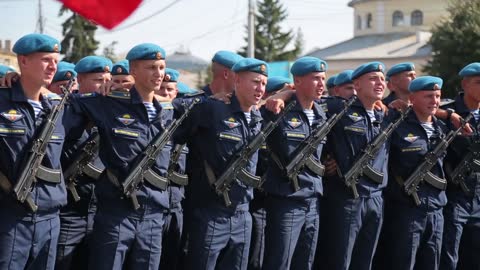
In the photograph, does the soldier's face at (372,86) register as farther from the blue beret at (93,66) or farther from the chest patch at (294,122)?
the blue beret at (93,66)

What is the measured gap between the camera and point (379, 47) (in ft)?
205

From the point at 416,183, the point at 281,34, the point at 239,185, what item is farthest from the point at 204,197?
the point at 281,34

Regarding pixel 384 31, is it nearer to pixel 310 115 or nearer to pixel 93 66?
pixel 310 115

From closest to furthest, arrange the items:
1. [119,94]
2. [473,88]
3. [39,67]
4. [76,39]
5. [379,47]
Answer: [39,67] → [119,94] → [473,88] → [76,39] → [379,47]

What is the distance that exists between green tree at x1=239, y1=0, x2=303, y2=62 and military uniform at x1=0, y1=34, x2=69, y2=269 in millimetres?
62429

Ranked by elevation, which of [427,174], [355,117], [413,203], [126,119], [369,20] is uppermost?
[126,119]

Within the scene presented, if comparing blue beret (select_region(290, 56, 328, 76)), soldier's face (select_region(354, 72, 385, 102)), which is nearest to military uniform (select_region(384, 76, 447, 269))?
soldier's face (select_region(354, 72, 385, 102))

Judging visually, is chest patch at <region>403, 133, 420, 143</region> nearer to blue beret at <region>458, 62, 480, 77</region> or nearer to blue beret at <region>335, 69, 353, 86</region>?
blue beret at <region>458, 62, 480, 77</region>

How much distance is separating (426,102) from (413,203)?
3.32ft

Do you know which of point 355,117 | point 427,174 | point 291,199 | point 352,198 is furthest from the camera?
point 427,174

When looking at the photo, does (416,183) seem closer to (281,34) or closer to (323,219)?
(323,219)

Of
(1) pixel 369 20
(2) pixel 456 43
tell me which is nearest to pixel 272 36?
(1) pixel 369 20

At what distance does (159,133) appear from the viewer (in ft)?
21.4

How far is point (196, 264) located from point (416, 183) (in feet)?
7.88
